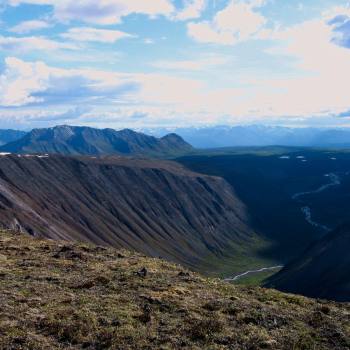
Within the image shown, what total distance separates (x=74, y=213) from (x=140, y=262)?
138635mm

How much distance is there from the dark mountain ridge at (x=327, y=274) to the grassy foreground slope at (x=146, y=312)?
206 feet

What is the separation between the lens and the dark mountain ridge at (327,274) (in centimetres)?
9504

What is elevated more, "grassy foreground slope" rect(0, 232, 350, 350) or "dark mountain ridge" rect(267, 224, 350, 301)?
"grassy foreground slope" rect(0, 232, 350, 350)

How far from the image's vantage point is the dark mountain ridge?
95.0 meters

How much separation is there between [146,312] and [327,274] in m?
89.8

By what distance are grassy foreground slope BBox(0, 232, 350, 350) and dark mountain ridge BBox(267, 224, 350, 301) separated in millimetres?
62843

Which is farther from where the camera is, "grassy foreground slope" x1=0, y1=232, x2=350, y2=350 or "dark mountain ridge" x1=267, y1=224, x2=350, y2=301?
"dark mountain ridge" x1=267, y1=224, x2=350, y2=301

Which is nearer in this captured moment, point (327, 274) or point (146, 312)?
point (146, 312)

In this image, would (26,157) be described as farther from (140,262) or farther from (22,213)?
(140,262)

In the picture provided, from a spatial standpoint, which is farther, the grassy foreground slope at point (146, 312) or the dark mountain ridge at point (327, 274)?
the dark mountain ridge at point (327, 274)

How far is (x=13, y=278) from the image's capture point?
30.9 m

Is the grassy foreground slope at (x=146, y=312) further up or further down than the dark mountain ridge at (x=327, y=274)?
further up

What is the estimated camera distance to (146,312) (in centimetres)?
2492

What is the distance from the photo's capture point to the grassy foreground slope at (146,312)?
2152 centimetres
